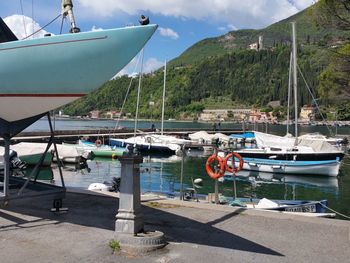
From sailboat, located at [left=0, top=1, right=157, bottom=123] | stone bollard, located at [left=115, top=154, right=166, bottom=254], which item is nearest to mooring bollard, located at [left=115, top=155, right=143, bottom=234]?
stone bollard, located at [left=115, top=154, right=166, bottom=254]

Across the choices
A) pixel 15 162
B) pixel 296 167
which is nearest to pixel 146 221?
pixel 15 162

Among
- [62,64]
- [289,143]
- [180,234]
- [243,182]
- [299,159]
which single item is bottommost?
[243,182]

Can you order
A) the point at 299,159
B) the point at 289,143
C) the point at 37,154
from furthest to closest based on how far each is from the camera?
the point at 289,143 < the point at 37,154 < the point at 299,159

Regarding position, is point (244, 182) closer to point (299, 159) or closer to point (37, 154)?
point (299, 159)

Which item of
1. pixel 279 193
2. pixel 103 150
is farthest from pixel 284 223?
pixel 103 150

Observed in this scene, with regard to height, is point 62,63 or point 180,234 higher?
point 62,63

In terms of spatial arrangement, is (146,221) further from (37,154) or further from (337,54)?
(37,154)

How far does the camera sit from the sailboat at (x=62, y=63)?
7.20 meters

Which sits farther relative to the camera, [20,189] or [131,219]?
[20,189]

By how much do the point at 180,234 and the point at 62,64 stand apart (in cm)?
358

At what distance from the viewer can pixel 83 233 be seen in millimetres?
7309

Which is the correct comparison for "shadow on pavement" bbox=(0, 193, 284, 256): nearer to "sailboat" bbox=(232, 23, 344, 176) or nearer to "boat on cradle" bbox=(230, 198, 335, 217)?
"boat on cradle" bbox=(230, 198, 335, 217)

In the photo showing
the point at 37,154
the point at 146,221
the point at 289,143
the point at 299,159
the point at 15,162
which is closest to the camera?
the point at 146,221

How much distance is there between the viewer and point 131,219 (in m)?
6.55
